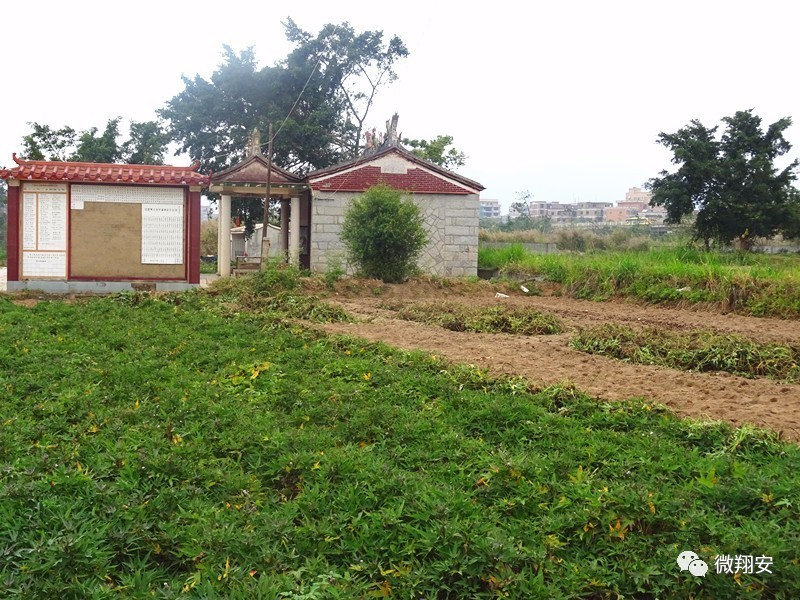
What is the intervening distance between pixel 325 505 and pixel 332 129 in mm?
28221

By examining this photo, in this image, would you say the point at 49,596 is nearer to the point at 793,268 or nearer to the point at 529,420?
the point at 529,420

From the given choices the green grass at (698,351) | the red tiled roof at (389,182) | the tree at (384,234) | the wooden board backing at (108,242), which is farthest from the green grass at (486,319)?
the red tiled roof at (389,182)

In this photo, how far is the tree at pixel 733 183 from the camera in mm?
28484

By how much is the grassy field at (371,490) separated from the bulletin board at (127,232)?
804 cm

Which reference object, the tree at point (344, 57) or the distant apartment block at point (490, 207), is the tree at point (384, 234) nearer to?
the tree at point (344, 57)

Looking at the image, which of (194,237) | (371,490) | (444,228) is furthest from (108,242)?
(371,490)

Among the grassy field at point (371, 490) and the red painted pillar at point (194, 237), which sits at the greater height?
the red painted pillar at point (194, 237)

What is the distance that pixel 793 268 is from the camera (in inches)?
559

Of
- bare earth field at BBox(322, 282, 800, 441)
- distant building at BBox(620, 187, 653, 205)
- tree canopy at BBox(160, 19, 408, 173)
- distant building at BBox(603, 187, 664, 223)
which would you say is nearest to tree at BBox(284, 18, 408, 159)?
tree canopy at BBox(160, 19, 408, 173)

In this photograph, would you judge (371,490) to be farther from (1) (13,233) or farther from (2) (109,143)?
(2) (109,143)

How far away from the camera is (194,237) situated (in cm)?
1464

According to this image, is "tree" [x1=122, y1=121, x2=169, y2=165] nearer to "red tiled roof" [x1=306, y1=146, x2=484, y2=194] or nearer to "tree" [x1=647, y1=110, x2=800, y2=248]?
"red tiled roof" [x1=306, y1=146, x2=484, y2=194]

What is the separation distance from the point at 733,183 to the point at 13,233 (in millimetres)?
24563

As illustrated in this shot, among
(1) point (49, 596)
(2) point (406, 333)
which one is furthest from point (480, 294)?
(1) point (49, 596)
